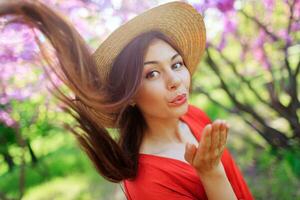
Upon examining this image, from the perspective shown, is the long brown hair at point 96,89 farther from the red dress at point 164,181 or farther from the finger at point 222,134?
the finger at point 222,134

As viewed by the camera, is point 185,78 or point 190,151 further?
point 185,78

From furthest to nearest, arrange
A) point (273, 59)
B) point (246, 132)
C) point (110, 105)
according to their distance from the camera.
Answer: point (246, 132) → point (273, 59) → point (110, 105)

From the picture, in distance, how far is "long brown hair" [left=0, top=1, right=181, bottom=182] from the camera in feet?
4.10

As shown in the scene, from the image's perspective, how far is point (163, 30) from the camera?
152cm

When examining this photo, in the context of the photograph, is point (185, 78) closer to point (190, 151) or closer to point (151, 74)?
point (151, 74)

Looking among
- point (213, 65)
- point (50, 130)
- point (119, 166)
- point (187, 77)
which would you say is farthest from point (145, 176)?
point (50, 130)

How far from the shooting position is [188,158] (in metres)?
1.32

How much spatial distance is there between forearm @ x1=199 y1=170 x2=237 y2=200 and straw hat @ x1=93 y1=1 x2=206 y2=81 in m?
0.46

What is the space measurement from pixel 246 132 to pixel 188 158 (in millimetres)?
2782

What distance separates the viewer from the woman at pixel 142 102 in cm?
134

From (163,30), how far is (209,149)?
0.46 metres

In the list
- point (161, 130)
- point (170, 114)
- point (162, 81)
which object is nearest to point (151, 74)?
point (162, 81)

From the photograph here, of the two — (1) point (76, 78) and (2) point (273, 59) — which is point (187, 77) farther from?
(2) point (273, 59)

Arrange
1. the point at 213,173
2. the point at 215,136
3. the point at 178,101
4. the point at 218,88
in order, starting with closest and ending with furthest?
the point at 215,136 → the point at 213,173 → the point at 178,101 → the point at 218,88
